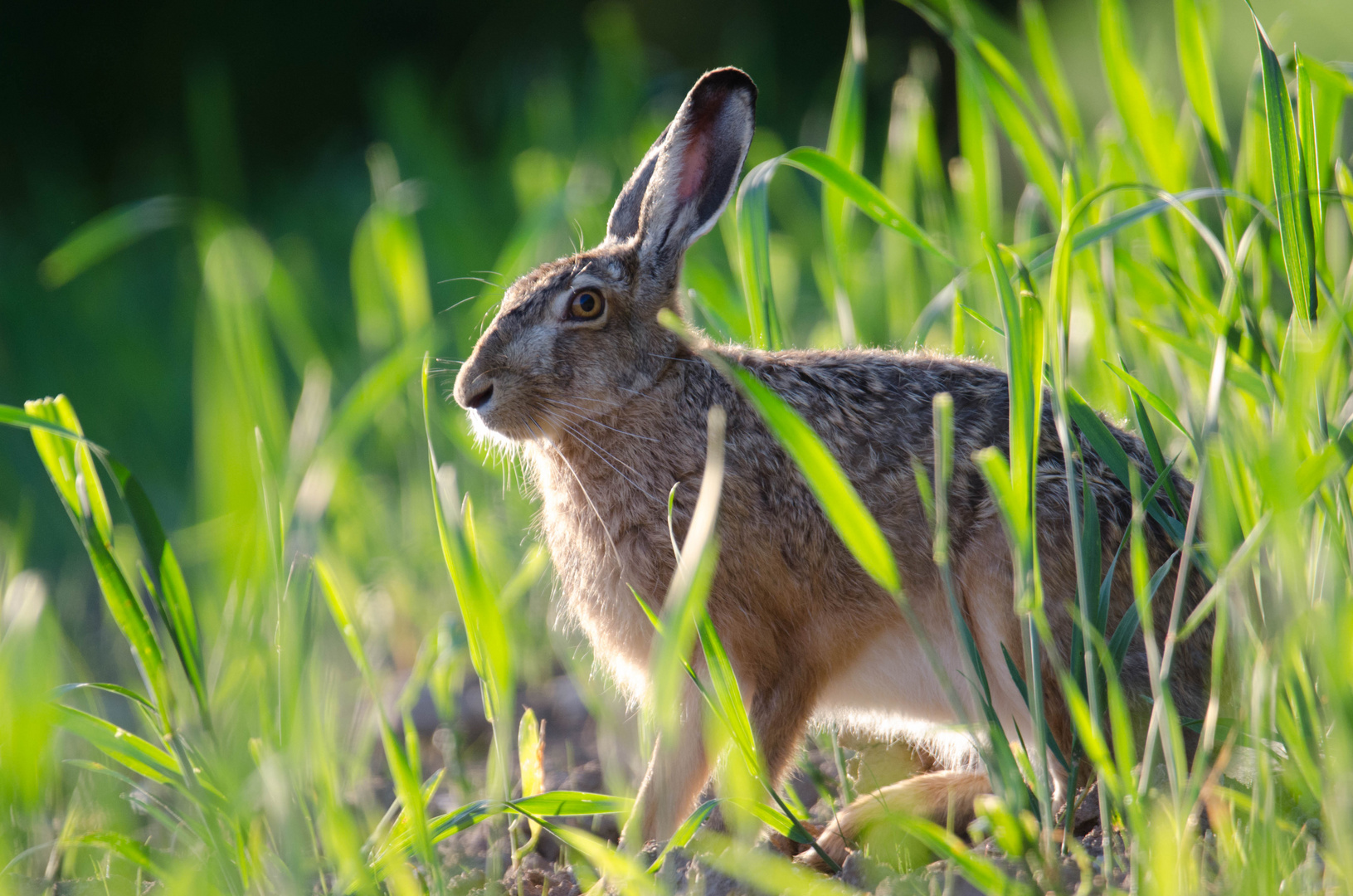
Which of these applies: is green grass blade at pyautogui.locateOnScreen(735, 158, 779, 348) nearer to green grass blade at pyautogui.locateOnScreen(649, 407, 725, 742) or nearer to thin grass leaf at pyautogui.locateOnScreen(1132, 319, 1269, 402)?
thin grass leaf at pyautogui.locateOnScreen(1132, 319, 1269, 402)

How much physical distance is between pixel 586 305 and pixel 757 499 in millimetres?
613

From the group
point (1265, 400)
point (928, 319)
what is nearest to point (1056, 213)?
point (928, 319)

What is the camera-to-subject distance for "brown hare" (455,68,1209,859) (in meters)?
2.12

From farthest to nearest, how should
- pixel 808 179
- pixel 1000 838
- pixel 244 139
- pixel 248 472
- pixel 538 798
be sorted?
pixel 244 139 → pixel 808 179 → pixel 248 472 → pixel 538 798 → pixel 1000 838

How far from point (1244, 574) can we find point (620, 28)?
478 cm

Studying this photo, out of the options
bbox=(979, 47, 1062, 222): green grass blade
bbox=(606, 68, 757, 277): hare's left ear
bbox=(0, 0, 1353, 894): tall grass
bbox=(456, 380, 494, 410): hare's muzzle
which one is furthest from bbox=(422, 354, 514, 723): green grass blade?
bbox=(979, 47, 1062, 222): green grass blade

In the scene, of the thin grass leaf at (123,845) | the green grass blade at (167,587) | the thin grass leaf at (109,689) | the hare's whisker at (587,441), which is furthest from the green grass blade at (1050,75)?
the thin grass leaf at (123,845)

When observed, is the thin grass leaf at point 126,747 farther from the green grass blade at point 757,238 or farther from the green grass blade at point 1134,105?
the green grass blade at point 1134,105

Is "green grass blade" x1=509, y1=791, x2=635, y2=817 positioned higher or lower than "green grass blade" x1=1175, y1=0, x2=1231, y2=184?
lower

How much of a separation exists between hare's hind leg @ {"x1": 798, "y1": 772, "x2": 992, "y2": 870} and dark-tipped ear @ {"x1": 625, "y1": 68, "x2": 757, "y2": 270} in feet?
4.22

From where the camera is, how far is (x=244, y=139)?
9016mm

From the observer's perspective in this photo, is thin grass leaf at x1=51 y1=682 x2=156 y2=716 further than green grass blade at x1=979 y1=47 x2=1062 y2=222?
No

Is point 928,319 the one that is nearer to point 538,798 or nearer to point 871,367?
point 871,367

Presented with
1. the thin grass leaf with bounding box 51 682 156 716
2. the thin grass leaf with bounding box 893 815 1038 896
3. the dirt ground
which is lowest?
the dirt ground
